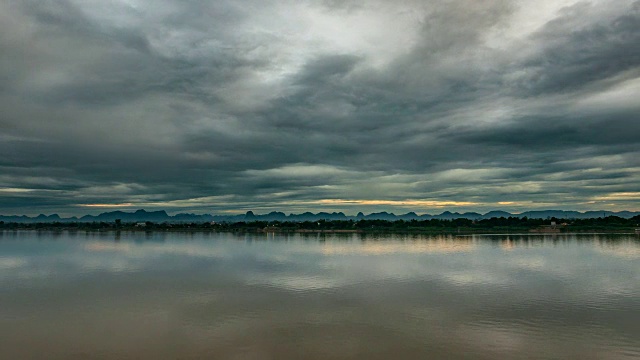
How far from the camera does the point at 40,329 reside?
27.4 metres

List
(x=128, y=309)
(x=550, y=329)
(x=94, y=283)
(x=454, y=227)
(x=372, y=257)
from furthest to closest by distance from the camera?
(x=454, y=227) → (x=372, y=257) → (x=94, y=283) → (x=128, y=309) → (x=550, y=329)

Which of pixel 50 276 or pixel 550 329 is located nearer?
pixel 550 329

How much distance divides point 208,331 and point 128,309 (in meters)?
11.0

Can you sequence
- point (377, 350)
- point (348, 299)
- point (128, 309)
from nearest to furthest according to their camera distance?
point (377, 350), point (128, 309), point (348, 299)

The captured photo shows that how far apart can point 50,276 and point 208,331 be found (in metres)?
37.7

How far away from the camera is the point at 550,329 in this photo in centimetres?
2656

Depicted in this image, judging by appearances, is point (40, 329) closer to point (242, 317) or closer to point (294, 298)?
point (242, 317)

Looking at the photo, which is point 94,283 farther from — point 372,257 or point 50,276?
point 372,257

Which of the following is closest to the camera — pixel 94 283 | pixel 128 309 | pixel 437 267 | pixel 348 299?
pixel 128 309

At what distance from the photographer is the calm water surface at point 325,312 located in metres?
22.9

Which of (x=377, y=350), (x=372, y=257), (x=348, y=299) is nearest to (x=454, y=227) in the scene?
(x=372, y=257)

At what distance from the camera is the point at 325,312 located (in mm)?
31234

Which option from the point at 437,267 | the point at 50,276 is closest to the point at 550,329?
the point at 437,267

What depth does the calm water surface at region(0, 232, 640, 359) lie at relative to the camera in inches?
900
